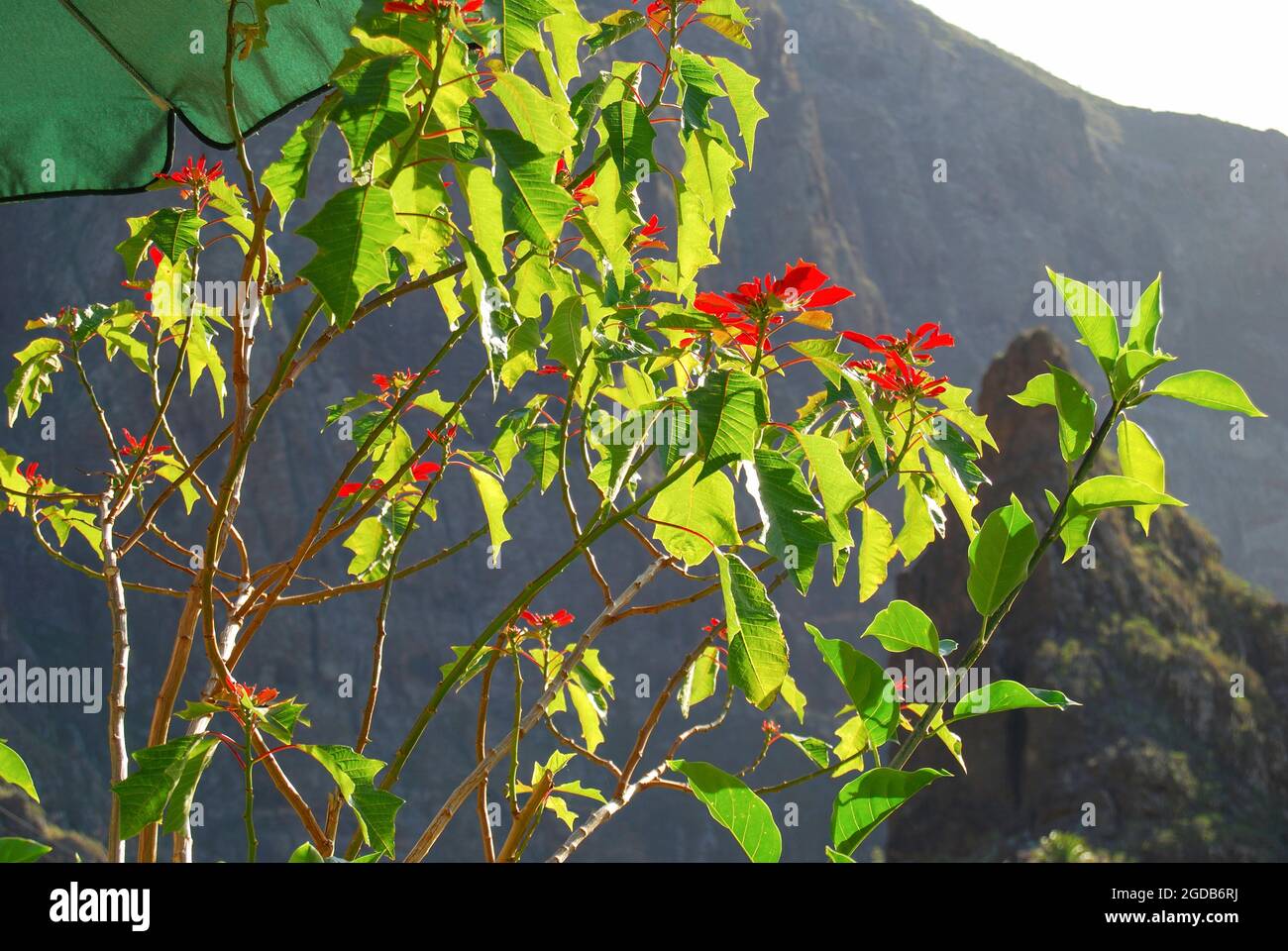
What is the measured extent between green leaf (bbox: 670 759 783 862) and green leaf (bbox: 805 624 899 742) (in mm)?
89

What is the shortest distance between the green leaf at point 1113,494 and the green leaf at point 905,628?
0.09m

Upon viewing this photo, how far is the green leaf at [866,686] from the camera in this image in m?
0.53

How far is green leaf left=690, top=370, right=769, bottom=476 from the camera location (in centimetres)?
62

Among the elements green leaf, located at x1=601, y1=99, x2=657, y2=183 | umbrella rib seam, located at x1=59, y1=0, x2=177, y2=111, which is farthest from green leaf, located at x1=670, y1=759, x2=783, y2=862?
umbrella rib seam, located at x1=59, y1=0, x2=177, y2=111

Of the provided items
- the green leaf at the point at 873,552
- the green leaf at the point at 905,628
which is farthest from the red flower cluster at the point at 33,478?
the green leaf at the point at 905,628

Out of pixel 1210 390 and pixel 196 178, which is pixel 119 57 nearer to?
pixel 196 178

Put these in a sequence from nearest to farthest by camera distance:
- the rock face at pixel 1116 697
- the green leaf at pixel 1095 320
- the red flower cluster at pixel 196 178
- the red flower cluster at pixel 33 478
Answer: the green leaf at pixel 1095 320 < the red flower cluster at pixel 196 178 < the red flower cluster at pixel 33 478 < the rock face at pixel 1116 697

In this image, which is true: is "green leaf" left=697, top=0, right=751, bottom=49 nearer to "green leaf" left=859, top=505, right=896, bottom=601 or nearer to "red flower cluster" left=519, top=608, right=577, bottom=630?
"green leaf" left=859, top=505, right=896, bottom=601

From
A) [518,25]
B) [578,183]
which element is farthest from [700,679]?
[518,25]

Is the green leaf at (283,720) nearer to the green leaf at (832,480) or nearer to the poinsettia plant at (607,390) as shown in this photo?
the poinsettia plant at (607,390)

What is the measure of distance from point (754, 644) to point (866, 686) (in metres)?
0.11

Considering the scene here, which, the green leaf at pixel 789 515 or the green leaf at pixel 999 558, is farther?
the green leaf at pixel 789 515

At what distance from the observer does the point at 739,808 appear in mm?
461

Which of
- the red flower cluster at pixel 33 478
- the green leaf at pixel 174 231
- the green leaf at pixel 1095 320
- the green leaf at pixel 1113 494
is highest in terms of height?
the green leaf at pixel 174 231
